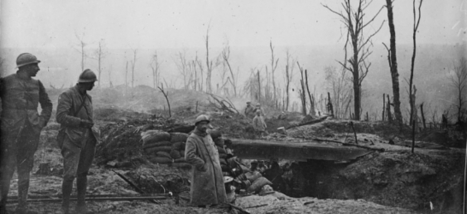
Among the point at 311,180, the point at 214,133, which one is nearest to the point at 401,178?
the point at 311,180

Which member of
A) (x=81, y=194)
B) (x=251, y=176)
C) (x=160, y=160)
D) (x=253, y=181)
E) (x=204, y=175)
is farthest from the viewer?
(x=251, y=176)

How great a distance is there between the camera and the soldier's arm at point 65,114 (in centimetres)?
429

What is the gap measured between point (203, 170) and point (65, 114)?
2.07m

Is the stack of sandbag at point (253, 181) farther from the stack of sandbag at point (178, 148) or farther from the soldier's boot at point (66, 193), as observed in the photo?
the soldier's boot at point (66, 193)

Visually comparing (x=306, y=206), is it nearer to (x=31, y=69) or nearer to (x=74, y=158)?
(x=74, y=158)

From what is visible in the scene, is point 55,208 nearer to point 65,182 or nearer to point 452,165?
point 65,182

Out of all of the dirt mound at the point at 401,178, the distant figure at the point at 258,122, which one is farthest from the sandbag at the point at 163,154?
the distant figure at the point at 258,122

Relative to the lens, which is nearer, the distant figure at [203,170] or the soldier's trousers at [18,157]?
the soldier's trousers at [18,157]

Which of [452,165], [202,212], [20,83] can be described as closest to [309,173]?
[452,165]

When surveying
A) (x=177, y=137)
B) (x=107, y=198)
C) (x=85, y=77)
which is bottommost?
(x=107, y=198)

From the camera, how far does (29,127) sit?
446 cm

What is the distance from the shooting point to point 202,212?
522cm

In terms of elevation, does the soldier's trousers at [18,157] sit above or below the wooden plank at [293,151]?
above

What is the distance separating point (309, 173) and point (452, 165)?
3.10m
